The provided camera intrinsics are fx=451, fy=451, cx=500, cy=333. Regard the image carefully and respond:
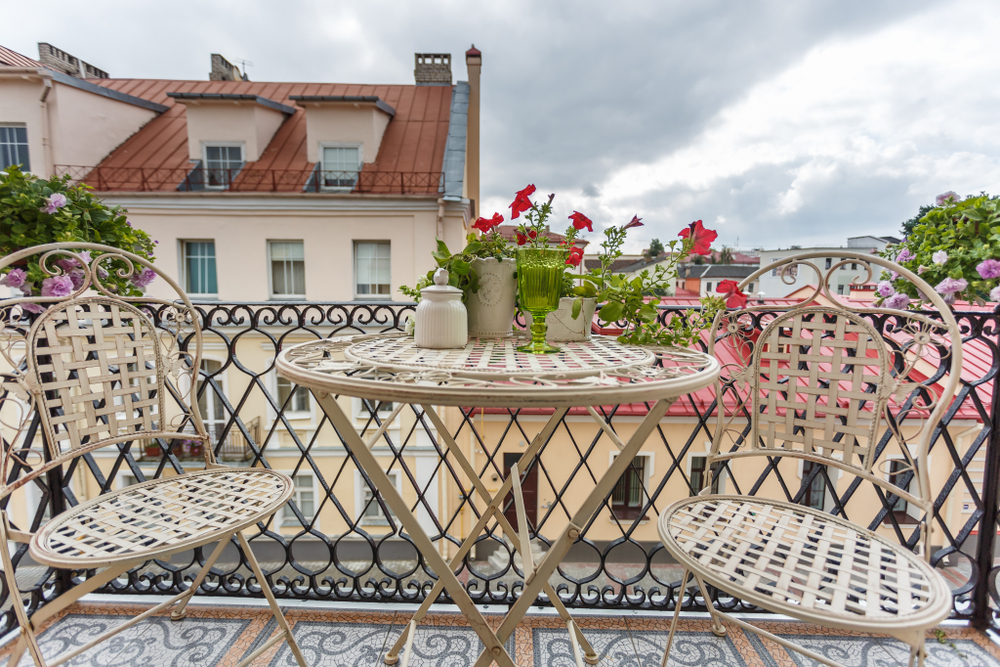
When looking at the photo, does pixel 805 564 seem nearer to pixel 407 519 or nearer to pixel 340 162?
pixel 407 519

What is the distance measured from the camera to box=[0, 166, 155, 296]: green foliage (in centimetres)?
156

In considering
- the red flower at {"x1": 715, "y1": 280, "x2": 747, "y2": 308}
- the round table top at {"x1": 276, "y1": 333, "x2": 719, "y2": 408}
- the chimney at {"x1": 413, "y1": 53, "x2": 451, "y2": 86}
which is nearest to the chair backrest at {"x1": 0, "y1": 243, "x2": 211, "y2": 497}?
the round table top at {"x1": 276, "y1": 333, "x2": 719, "y2": 408}

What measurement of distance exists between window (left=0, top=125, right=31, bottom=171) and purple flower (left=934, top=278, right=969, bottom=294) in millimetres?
12345

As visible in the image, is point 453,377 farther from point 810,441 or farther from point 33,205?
point 33,205

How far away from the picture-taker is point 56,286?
1.35 meters

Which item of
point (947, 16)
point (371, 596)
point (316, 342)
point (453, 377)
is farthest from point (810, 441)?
point (947, 16)

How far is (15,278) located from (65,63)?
44.1ft

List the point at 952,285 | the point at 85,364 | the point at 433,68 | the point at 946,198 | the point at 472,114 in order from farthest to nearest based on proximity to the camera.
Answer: the point at 433,68 → the point at 472,114 → the point at 946,198 → the point at 952,285 → the point at 85,364

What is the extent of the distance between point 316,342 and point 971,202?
265 cm

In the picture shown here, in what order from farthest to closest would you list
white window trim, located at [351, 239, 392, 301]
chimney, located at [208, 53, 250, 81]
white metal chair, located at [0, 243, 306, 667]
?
chimney, located at [208, 53, 250, 81] < white window trim, located at [351, 239, 392, 301] < white metal chair, located at [0, 243, 306, 667]

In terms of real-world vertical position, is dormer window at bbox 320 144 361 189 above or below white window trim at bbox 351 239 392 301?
above

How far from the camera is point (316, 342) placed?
4.23ft

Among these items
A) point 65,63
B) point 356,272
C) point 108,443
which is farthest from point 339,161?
point 108,443

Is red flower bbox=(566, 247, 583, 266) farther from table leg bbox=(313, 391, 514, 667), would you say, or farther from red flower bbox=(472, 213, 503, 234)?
table leg bbox=(313, 391, 514, 667)
